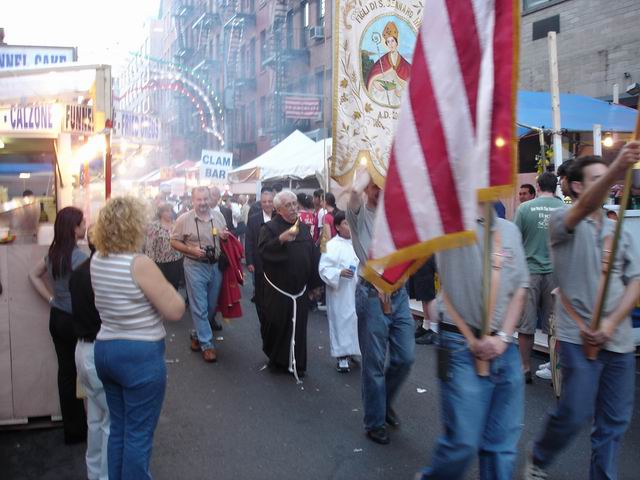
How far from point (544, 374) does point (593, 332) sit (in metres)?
3.41

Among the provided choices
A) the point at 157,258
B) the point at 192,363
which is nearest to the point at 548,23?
the point at 157,258

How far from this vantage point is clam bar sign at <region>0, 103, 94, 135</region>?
207 inches

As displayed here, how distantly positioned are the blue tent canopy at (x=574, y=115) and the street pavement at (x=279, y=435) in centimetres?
485

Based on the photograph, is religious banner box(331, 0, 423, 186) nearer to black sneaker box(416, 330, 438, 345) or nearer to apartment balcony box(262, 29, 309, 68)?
black sneaker box(416, 330, 438, 345)

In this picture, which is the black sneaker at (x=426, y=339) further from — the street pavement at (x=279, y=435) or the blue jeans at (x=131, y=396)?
the blue jeans at (x=131, y=396)

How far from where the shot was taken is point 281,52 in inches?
1240

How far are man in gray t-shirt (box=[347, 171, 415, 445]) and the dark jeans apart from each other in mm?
2124

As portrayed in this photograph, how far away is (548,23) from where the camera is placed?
608 inches

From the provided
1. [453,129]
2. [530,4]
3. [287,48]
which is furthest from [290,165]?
[287,48]

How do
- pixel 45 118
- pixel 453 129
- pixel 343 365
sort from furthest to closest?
1. pixel 343 365
2. pixel 45 118
3. pixel 453 129

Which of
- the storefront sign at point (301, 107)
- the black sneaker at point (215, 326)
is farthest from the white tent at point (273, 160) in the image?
the black sneaker at point (215, 326)

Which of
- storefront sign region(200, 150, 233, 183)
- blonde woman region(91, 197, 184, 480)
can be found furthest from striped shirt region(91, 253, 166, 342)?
storefront sign region(200, 150, 233, 183)

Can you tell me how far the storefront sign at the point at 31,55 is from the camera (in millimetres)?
8578

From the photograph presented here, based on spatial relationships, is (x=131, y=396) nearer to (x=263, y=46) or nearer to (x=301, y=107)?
(x=301, y=107)
